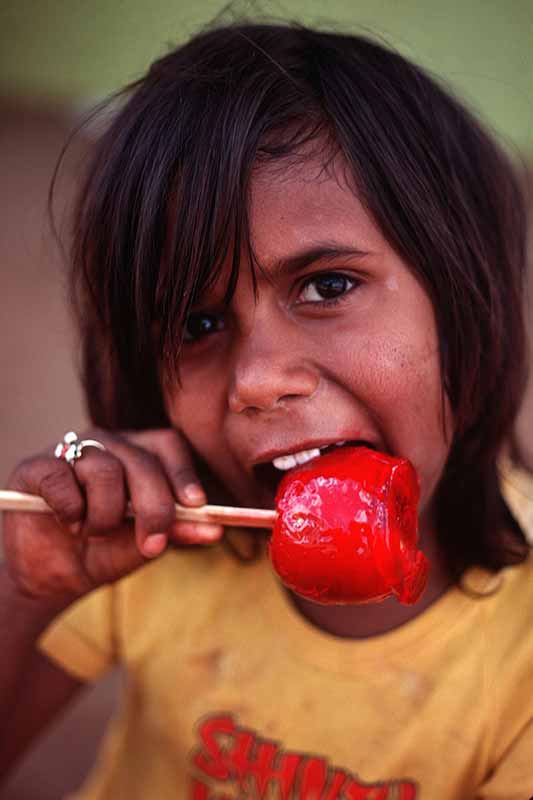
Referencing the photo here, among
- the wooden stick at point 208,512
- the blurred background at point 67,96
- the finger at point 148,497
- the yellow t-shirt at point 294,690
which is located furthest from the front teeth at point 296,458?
the blurred background at point 67,96

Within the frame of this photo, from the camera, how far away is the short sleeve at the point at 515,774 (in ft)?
5.10

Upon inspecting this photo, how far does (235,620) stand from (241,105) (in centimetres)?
109

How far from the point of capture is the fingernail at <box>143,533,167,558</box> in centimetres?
164

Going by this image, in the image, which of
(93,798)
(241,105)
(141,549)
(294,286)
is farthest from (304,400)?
(93,798)

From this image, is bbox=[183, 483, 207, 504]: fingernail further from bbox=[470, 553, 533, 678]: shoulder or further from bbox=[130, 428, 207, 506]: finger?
bbox=[470, 553, 533, 678]: shoulder

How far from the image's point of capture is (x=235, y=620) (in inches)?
78.6

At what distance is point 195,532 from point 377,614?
46 centimetres

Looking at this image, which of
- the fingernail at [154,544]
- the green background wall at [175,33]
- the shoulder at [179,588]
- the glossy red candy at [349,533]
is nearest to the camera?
the glossy red candy at [349,533]

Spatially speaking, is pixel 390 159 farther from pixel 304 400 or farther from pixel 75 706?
pixel 75 706

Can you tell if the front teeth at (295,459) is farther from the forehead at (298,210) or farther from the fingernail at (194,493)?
the forehead at (298,210)

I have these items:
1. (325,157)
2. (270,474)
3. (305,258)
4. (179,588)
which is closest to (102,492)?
(270,474)

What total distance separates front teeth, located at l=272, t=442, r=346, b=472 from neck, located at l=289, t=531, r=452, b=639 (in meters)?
0.41

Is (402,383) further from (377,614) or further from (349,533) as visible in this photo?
(377,614)

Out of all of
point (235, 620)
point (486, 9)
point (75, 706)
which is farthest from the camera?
point (486, 9)
